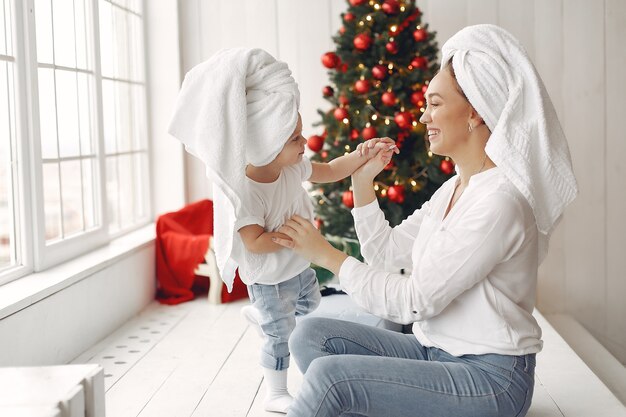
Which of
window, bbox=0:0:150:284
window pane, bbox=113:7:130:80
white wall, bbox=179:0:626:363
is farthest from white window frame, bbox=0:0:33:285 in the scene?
white wall, bbox=179:0:626:363

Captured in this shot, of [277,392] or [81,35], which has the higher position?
[81,35]

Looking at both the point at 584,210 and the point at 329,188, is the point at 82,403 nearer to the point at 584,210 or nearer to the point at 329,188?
the point at 329,188

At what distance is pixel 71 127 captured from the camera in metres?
4.14

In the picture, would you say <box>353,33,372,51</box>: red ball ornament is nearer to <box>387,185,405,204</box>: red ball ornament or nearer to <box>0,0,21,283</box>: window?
<box>387,185,405,204</box>: red ball ornament

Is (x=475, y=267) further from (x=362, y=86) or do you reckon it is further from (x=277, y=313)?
(x=362, y=86)

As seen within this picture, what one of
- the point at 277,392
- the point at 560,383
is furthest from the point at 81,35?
the point at 560,383

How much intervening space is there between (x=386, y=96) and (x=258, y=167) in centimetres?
195

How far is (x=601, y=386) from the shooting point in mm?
3049

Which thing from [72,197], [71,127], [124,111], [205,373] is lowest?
[205,373]

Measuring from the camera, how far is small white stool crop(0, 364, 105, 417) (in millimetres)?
1646

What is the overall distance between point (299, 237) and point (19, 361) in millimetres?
1456

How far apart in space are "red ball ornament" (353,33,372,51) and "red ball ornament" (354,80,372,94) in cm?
18

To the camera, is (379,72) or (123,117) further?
(123,117)

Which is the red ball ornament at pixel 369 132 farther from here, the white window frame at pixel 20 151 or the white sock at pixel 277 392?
the white sock at pixel 277 392
